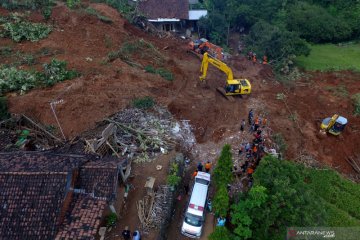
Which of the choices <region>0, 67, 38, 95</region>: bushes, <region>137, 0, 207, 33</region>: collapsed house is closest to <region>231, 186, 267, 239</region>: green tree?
<region>0, 67, 38, 95</region>: bushes

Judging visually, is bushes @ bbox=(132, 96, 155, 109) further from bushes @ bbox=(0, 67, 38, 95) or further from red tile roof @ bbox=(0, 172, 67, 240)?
red tile roof @ bbox=(0, 172, 67, 240)

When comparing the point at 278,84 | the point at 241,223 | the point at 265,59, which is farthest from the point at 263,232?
A: the point at 265,59

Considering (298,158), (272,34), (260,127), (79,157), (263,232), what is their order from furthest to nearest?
(272,34), (260,127), (298,158), (79,157), (263,232)

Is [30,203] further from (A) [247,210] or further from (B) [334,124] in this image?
(B) [334,124]

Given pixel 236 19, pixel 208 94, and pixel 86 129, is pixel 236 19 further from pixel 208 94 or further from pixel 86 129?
pixel 86 129

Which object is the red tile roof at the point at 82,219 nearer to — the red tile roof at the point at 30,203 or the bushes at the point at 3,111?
the red tile roof at the point at 30,203

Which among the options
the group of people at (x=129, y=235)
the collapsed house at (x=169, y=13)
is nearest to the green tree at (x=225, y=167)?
the group of people at (x=129, y=235)

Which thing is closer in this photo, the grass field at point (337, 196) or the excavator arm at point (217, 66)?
the grass field at point (337, 196)
